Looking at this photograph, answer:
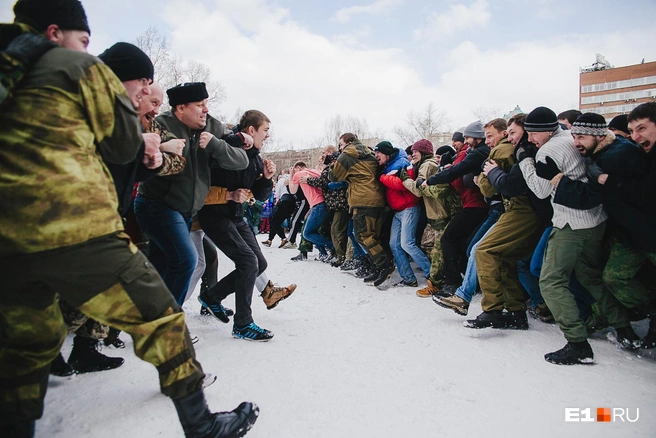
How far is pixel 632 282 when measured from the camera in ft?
10.3

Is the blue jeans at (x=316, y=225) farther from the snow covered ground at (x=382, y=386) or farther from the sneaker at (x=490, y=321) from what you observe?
the sneaker at (x=490, y=321)

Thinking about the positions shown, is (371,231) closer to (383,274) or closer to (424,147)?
(383,274)

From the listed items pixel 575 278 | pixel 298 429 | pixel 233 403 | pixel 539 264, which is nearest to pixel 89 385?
pixel 233 403

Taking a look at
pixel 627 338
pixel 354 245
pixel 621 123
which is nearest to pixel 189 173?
pixel 627 338

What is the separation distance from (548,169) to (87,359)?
12.7 ft

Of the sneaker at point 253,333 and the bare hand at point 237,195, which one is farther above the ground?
the bare hand at point 237,195

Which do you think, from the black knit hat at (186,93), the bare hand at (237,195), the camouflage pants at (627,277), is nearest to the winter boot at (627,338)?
the camouflage pants at (627,277)

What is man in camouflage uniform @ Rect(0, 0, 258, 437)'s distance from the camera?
1.44 metres

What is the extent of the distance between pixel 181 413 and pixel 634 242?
3.35 meters

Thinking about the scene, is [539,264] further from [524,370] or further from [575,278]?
[524,370]

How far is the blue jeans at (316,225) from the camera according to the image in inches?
299

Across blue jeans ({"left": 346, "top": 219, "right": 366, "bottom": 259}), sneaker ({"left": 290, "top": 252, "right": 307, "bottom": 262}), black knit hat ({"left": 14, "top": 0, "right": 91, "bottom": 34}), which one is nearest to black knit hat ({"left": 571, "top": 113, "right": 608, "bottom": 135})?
black knit hat ({"left": 14, "top": 0, "right": 91, "bottom": 34})

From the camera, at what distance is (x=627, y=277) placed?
123 inches

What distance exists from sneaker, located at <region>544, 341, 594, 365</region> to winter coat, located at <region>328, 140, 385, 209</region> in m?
3.33
